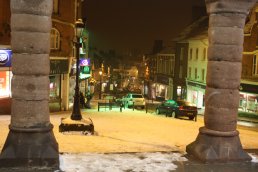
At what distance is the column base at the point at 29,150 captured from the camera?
8.05 metres

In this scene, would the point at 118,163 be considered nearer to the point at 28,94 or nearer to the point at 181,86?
the point at 28,94

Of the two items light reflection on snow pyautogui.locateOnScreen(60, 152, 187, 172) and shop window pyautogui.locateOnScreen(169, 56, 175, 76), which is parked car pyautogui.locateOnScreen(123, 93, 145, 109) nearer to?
shop window pyautogui.locateOnScreen(169, 56, 175, 76)

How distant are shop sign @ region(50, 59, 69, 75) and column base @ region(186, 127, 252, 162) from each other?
20411 mm

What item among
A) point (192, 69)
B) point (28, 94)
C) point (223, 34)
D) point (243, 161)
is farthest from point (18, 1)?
point (192, 69)

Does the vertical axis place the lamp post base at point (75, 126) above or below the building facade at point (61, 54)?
below

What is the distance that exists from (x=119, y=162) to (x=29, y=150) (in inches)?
72.5

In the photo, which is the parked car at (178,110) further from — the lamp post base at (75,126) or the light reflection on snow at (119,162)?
the light reflection on snow at (119,162)

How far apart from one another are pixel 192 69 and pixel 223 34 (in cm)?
4546

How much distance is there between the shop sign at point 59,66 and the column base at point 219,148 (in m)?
20.4

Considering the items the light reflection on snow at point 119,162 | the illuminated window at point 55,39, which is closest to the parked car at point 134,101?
the illuminated window at point 55,39

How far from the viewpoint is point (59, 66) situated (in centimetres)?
3009

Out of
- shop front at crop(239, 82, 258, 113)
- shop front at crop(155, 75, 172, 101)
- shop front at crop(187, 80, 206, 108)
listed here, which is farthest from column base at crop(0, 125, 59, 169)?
shop front at crop(155, 75, 172, 101)

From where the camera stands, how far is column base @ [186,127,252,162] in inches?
361

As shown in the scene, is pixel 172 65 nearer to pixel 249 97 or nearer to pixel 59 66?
pixel 249 97
